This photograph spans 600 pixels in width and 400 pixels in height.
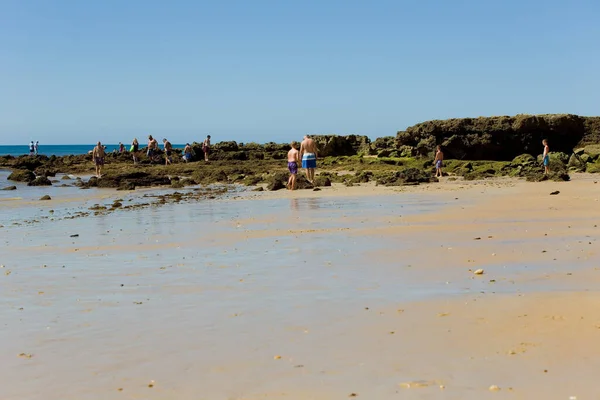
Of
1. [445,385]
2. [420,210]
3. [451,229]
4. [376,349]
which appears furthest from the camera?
[420,210]

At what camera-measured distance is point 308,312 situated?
212 inches

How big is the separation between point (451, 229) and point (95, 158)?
2259 centimetres

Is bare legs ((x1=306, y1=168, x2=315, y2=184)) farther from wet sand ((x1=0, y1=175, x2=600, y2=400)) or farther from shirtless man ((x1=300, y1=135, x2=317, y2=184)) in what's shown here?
wet sand ((x1=0, y1=175, x2=600, y2=400))

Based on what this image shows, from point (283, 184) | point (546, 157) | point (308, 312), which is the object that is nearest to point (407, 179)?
point (283, 184)

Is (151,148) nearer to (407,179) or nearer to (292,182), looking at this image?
(292,182)

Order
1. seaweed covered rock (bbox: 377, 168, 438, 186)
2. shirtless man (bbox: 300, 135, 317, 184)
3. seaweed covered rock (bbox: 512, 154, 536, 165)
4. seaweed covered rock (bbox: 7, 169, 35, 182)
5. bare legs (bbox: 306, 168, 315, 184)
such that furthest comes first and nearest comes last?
seaweed covered rock (bbox: 7, 169, 35, 182), seaweed covered rock (bbox: 512, 154, 536, 165), bare legs (bbox: 306, 168, 315, 184), shirtless man (bbox: 300, 135, 317, 184), seaweed covered rock (bbox: 377, 168, 438, 186)

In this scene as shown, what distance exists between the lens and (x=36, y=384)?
402 cm

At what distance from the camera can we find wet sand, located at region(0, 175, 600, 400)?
3895 millimetres

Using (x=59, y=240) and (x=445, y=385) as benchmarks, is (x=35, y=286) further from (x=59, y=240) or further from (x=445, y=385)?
(x=445, y=385)

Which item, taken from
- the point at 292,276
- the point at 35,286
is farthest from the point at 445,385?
the point at 35,286

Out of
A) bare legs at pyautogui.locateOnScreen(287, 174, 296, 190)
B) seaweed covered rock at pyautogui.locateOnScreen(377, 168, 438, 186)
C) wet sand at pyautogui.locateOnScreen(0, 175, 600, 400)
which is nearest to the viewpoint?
wet sand at pyautogui.locateOnScreen(0, 175, 600, 400)

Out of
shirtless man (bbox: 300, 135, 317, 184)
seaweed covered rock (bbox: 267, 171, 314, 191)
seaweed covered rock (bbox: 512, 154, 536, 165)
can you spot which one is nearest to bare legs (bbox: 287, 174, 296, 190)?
seaweed covered rock (bbox: 267, 171, 314, 191)

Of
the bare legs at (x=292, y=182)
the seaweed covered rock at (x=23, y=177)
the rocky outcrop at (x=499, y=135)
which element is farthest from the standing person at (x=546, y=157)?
the seaweed covered rock at (x=23, y=177)

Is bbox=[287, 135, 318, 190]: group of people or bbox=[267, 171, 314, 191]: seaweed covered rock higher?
bbox=[287, 135, 318, 190]: group of people
